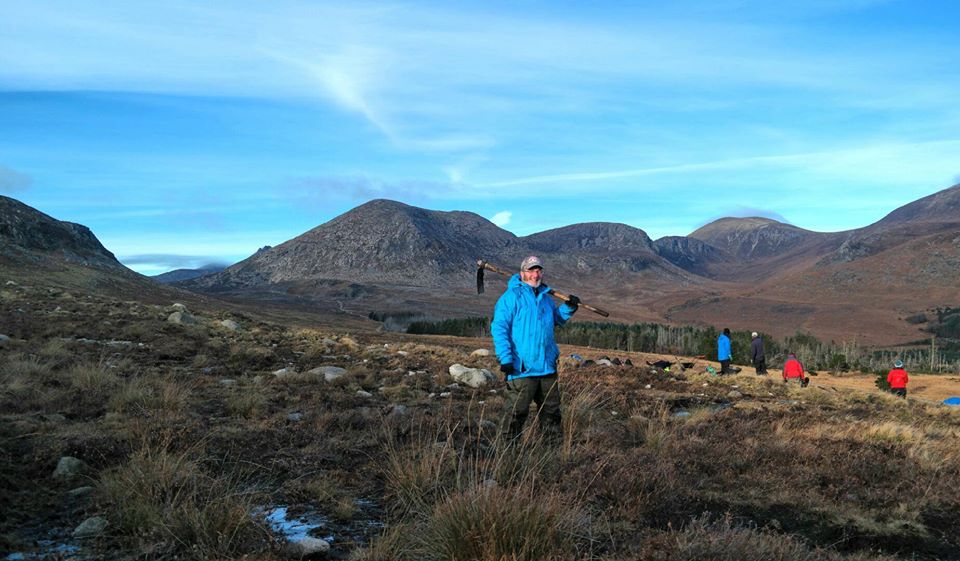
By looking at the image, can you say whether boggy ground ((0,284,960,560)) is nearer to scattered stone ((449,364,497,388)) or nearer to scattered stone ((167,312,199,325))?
scattered stone ((449,364,497,388))

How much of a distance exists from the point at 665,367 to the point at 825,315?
162 m

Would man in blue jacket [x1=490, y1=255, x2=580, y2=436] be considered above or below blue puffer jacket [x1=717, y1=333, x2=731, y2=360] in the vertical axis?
above

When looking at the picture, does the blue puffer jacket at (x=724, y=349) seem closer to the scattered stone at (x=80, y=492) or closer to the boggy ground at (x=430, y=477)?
the boggy ground at (x=430, y=477)

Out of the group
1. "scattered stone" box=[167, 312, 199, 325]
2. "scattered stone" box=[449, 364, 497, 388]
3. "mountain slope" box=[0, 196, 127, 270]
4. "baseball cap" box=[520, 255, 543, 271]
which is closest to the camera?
"baseball cap" box=[520, 255, 543, 271]

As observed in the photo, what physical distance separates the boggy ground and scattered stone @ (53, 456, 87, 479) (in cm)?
8

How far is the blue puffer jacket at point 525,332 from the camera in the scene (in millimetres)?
6438

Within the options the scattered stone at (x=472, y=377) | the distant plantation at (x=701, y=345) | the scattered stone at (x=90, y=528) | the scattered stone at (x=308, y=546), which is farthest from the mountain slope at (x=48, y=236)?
the scattered stone at (x=308, y=546)

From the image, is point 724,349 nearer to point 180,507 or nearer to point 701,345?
point 180,507

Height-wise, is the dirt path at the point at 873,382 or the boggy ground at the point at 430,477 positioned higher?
the boggy ground at the point at 430,477

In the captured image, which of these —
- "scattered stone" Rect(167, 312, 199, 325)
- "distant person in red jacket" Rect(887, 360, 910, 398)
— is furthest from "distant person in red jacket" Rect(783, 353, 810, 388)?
"scattered stone" Rect(167, 312, 199, 325)

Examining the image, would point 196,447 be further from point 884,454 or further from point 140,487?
point 884,454

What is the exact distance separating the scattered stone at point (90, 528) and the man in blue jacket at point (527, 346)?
3.70m

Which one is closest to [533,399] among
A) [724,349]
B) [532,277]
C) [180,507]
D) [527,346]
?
[527,346]

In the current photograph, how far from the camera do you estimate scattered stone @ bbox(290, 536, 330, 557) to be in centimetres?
355
